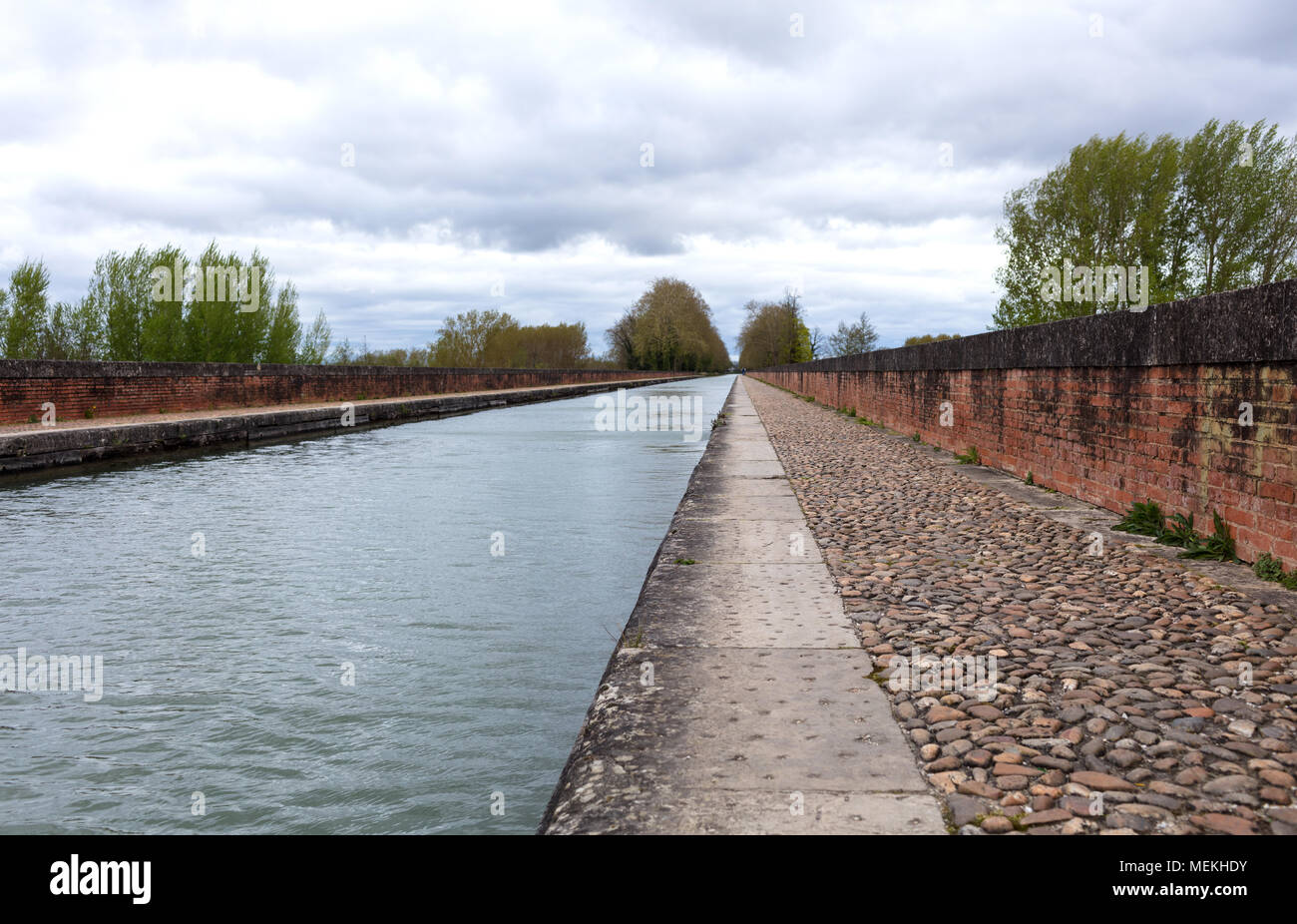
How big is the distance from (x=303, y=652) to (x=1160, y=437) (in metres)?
5.31

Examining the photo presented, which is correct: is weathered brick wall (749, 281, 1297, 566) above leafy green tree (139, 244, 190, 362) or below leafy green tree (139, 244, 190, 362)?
below

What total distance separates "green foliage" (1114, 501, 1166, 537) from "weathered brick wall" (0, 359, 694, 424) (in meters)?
15.9

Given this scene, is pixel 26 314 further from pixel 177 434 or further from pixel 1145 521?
pixel 1145 521

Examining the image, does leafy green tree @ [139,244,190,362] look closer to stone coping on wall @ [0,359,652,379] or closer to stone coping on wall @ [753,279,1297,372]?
stone coping on wall @ [0,359,652,379]

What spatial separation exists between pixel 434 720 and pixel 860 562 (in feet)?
9.11

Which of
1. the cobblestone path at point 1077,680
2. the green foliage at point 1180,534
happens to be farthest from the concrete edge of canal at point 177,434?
the green foliage at point 1180,534

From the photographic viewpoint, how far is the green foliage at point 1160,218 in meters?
31.5

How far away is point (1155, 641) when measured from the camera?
11.6 ft

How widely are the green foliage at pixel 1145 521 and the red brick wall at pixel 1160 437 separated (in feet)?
0.24

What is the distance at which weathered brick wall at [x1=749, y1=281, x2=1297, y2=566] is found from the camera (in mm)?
4398

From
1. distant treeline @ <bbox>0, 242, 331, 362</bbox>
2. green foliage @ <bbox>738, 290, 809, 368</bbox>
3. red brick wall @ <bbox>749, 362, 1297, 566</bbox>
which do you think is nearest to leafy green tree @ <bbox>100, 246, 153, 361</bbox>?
distant treeline @ <bbox>0, 242, 331, 362</bbox>

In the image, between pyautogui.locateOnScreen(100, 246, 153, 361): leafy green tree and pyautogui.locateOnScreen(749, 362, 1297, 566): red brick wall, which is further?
pyautogui.locateOnScreen(100, 246, 153, 361): leafy green tree

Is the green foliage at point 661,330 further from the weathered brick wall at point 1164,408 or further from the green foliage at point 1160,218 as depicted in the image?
the weathered brick wall at point 1164,408
